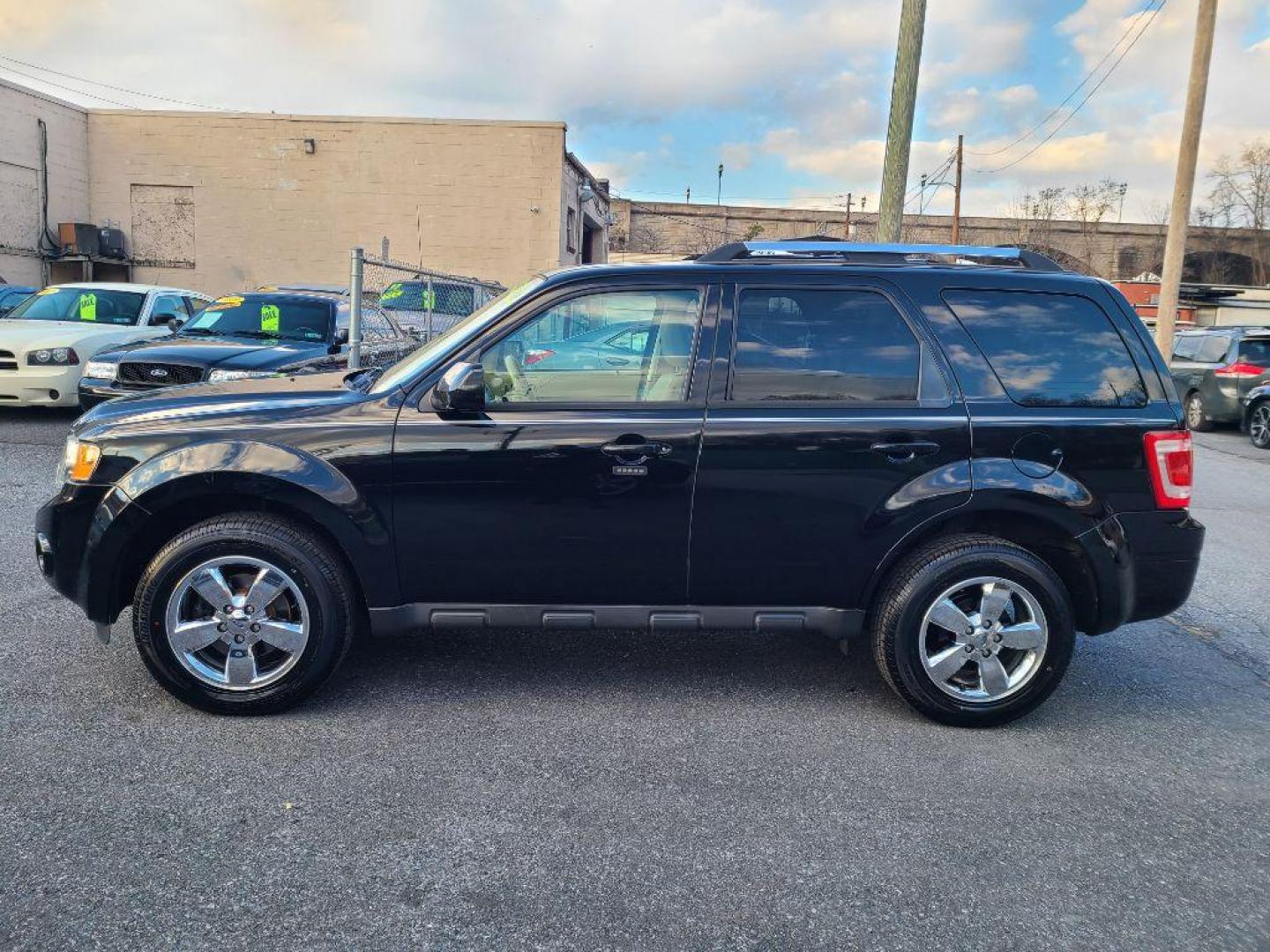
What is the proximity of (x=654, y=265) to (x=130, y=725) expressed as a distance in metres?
2.78

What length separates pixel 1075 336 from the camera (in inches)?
154

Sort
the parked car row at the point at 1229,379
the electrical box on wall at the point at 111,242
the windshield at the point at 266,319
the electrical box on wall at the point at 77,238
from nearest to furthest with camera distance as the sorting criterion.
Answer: the windshield at the point at 266,319 → the parked car row at the point at 1229,379 → the electrical box on wall at the point at 77,238 → the electrical box on wall at the point at 111,242

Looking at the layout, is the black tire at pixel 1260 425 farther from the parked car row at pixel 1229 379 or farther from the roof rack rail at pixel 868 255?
the roof rack rail at pixel 868 255

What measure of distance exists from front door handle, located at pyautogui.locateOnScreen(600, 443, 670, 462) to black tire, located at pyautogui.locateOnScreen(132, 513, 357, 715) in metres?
1.20

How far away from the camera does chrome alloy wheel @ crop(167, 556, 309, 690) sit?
3670mm

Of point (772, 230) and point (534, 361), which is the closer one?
point (534, 361)

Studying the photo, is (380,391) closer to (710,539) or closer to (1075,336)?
(710,539)

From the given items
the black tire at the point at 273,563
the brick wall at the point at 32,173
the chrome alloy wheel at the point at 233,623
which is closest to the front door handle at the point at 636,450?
the black tire at the point at 273,563

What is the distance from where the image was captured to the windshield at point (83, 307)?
38.3 feet

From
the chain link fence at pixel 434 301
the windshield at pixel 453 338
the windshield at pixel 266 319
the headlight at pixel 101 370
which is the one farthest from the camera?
the chain link fence at pixel 434 301

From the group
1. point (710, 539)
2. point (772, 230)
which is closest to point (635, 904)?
point (710, 539)

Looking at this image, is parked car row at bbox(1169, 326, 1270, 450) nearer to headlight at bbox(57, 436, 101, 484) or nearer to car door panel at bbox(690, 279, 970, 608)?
car door panel at bbox(690, 279, 970, 608)

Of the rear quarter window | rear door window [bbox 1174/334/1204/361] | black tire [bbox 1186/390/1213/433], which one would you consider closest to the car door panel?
the rear quarter window

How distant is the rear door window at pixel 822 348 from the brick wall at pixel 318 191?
77.6ft
